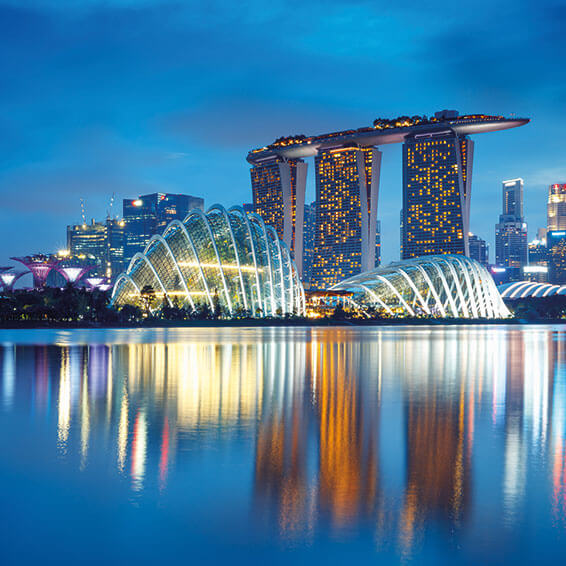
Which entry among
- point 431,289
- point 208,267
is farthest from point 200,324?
point 431,289

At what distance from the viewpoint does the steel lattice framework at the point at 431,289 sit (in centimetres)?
12431

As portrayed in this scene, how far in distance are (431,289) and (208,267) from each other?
45.9 metres

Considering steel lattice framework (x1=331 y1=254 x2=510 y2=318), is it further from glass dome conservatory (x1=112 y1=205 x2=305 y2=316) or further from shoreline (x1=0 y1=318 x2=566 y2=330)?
glass dome conservatory (x1=112 y1=205 x2=305 y2=316)

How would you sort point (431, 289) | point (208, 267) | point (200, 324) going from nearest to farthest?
point (200, 324) → point (208, 267) → point (431, 289)

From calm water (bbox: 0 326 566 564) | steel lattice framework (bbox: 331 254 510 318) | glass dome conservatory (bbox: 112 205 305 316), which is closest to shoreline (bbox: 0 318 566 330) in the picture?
glass dome conservatory (bbox: 112 205 305 316)

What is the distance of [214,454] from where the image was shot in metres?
11.2

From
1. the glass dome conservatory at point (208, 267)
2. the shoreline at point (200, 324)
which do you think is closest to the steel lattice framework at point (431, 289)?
the shoreline at point (200, 324)

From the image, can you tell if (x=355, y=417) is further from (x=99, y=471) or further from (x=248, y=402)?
(x=99, y=471)

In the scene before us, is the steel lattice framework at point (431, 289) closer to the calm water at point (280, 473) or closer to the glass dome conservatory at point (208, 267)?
the glass dome conservatory at point (208, 267)

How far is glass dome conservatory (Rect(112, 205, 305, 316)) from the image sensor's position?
313ft

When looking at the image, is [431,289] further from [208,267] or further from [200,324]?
[200,324]

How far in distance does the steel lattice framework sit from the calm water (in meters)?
104

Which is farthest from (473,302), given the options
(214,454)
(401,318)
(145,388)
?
(214,454)

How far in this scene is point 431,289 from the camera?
123312 millimetres
